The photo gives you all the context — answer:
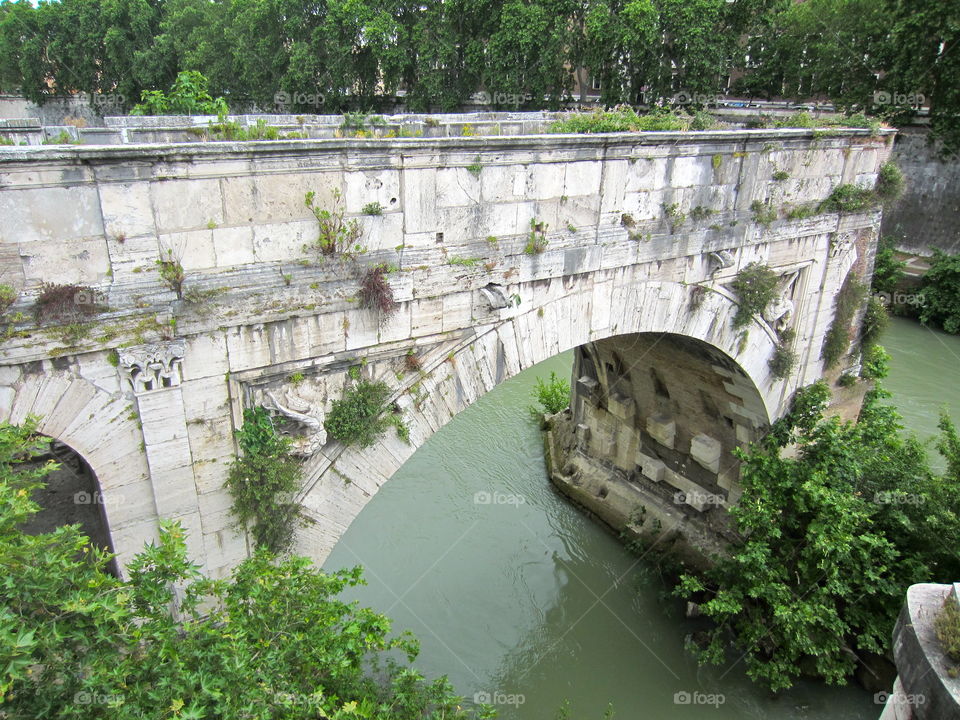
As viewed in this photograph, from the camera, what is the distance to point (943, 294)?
18.6m

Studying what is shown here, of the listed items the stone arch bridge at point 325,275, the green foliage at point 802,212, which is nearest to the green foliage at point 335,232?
the stone arch bridge at point 325,275

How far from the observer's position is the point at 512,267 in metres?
6.14

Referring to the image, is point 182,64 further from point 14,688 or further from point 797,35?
point 14,688

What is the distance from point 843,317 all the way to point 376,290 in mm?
7038

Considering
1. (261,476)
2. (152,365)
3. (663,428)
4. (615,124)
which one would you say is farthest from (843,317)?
(152,365)

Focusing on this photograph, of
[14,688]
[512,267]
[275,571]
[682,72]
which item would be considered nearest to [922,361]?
[682,72]

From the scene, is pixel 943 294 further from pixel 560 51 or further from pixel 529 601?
pixel 529 601

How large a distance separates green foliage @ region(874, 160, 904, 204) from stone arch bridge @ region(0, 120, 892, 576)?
1.08 meters

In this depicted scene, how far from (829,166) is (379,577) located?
7995mm

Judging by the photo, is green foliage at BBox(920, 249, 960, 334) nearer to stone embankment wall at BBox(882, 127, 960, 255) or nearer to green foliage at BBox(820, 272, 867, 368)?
stone embankment wall at BBox(882, 127, 960, 255)

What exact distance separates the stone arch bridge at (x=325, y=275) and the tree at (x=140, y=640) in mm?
832

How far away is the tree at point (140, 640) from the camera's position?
Answer: 324 cm

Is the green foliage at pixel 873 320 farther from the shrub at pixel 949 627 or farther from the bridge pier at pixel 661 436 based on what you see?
the shrub at pixel 949 627

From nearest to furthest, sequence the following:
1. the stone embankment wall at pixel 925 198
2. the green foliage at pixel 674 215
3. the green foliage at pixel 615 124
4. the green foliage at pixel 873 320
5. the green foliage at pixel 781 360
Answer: the green foliage at pixel 615 124 → the green foliage at pixel 674 215 → the green foliage at pixel 781 360 → the green foliage at pixel 873 320 → the stone embankment wall at pixel 925 198
